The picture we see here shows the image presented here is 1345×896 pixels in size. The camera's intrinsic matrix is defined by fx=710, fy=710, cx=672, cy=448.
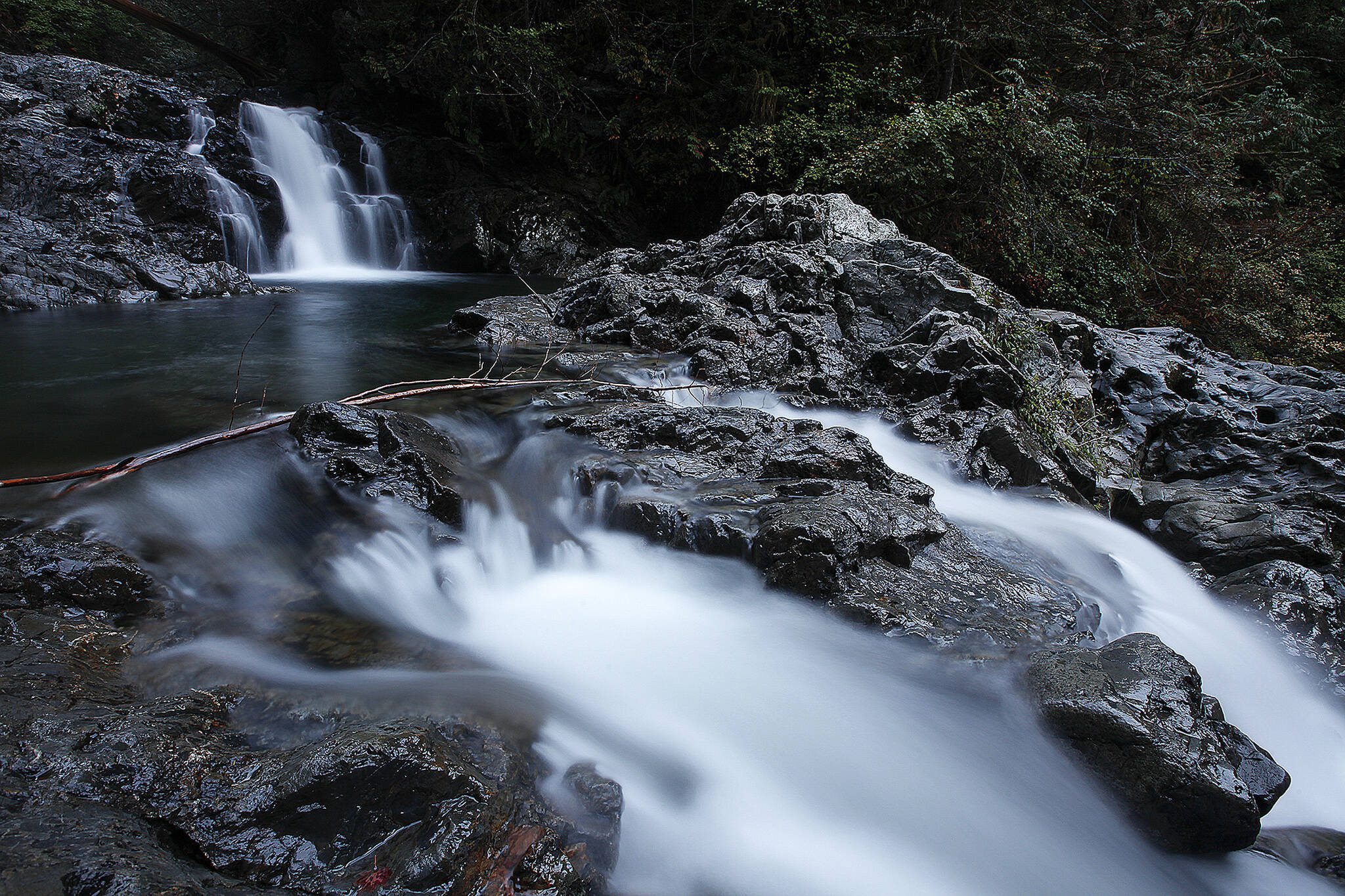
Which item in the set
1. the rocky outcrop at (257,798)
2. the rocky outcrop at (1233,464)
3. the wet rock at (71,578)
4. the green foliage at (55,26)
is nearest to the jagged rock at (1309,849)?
the rocky outcrop at (1233,464)

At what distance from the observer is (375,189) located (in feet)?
46.1

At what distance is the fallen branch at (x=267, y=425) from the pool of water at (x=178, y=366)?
312 mm

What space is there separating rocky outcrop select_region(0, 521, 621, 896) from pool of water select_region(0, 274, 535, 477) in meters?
2.17

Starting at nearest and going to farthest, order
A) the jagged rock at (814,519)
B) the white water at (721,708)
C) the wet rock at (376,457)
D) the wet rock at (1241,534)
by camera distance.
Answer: the white water at (721,708)
the jagged rock at (814,519)
the wet rock at (376,457)
the wet rock at (1241,534)

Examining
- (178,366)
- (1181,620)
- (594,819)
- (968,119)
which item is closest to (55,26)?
(178,366)

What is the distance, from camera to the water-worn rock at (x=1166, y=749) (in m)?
2.25

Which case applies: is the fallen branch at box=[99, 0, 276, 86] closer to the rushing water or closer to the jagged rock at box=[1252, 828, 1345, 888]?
the rushing water

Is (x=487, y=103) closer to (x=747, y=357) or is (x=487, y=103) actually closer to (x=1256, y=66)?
(x=747, y=357)

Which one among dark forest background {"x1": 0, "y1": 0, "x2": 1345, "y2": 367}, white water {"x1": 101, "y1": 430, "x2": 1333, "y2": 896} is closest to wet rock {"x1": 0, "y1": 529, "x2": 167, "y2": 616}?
white water {"x1": 101, "y1": 430, "x2": 1333, "y2": 896}

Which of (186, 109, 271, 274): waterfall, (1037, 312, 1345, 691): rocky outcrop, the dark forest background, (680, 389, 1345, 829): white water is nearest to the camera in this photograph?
(680, 389, 1345, 829): white water

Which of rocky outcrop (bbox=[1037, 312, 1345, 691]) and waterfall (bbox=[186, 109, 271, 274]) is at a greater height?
waterfall (bbox=[186, 109, 271, 274])

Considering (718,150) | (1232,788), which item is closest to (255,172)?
(718,150)

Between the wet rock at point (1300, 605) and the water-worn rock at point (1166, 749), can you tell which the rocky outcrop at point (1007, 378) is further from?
the water-worn rock at point (1166, 749)

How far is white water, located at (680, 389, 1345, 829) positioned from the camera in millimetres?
2955
